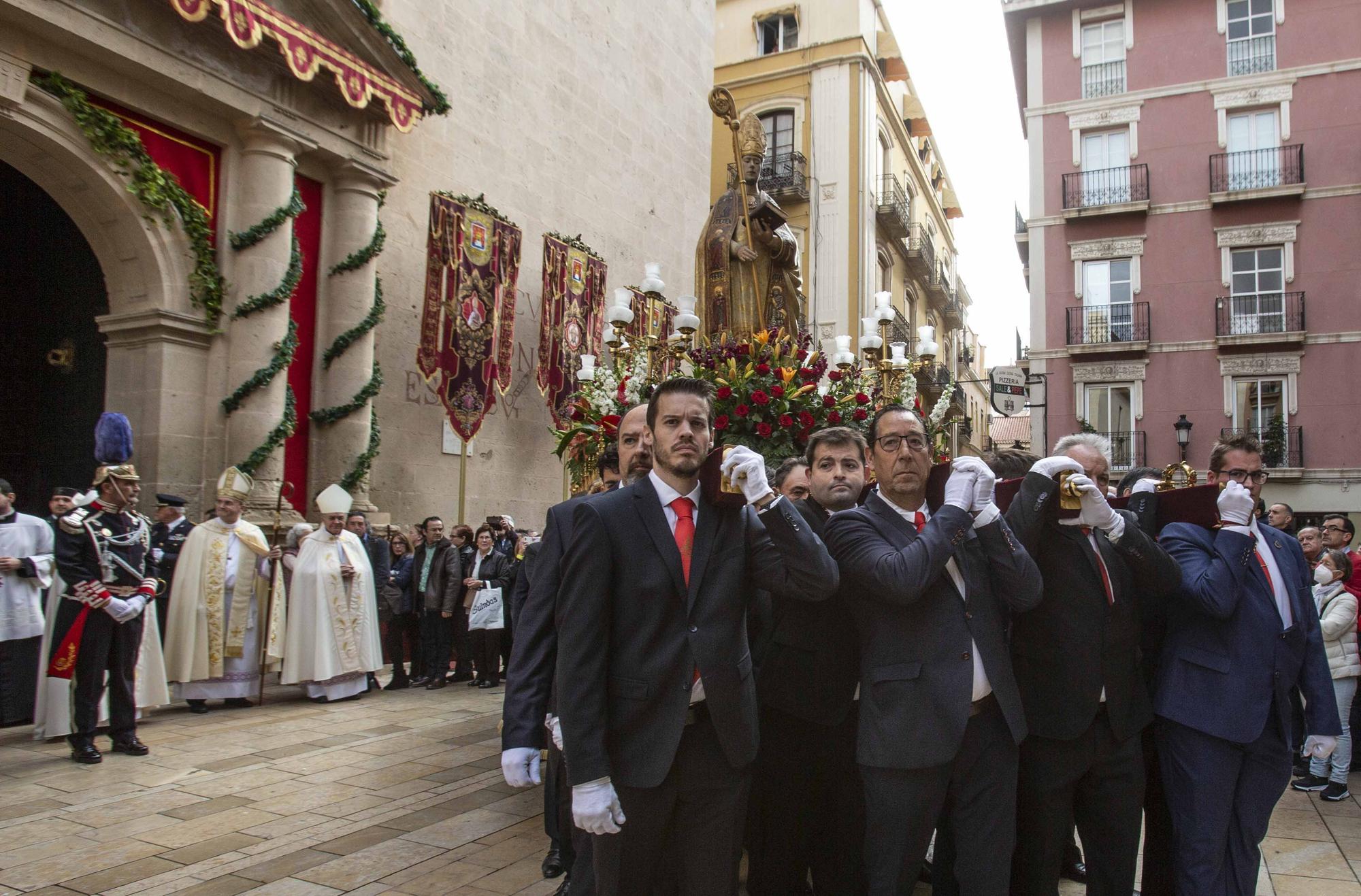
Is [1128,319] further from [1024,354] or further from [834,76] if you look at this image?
[834,76]

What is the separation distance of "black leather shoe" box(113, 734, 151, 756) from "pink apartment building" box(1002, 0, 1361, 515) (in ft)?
63.9

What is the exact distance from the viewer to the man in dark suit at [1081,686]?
3.44 meters

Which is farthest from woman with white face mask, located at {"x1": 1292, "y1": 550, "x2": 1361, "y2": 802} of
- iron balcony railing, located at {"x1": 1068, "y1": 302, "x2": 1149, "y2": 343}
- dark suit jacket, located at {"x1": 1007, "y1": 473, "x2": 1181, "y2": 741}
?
iron balcony railing, located at {"x1": 1068, "y1": 302, "x2": 1149, "y2": 343}

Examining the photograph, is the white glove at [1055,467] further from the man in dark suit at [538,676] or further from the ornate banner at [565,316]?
the ornate banner at [565,316]

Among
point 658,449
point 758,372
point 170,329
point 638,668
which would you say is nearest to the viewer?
point 638,668

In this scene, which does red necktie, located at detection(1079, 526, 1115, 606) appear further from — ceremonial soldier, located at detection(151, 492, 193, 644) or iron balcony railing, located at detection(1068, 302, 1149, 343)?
iron balcony railing, located at detection(1068, 302, 1149, 343)

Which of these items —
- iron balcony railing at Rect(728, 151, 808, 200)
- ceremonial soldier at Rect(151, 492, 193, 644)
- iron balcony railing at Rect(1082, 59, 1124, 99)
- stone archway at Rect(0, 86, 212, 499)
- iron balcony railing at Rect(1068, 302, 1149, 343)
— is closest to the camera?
ceremonial soldier at Rect(151, 492, 193, 644)

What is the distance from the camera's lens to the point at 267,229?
1129cm

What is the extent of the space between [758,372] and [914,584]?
9.11ft

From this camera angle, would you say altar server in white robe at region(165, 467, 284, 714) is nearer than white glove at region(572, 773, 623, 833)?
No

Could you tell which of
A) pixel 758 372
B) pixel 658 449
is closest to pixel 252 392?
pixel 758 372

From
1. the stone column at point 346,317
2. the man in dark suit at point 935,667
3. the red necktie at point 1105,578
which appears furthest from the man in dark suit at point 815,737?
the stone column at point 346,317

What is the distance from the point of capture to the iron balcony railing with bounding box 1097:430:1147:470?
924 inches

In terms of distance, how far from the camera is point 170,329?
10641mm
